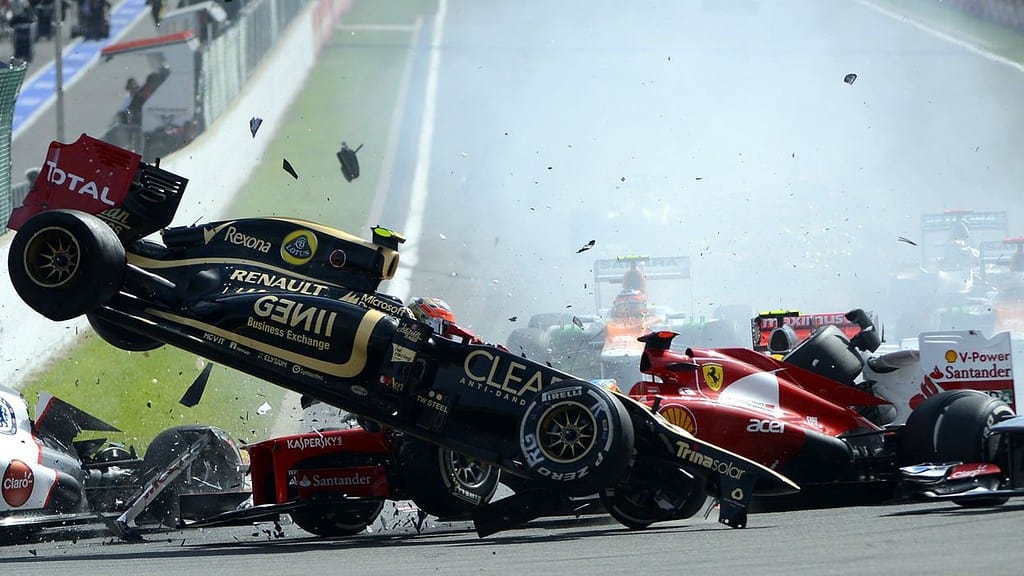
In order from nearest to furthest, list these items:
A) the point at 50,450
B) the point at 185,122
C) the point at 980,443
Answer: the point at 980,443 → the point at 50,450 → the point at 185,122

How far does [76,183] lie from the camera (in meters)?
9.89

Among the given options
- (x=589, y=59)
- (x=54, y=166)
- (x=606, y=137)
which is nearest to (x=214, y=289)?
(x=54, y=166)

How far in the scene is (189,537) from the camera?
11.0m

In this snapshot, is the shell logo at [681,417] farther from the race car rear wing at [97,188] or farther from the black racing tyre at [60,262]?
the black racing tyre at [60,262]

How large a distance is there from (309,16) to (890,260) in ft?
59.4

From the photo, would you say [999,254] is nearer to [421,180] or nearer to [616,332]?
[616,332]

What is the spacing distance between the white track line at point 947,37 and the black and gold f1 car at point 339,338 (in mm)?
28081

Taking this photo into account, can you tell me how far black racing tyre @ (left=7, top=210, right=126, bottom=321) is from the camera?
9.20 metres

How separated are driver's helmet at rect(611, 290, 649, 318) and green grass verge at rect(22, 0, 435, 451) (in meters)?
4.67

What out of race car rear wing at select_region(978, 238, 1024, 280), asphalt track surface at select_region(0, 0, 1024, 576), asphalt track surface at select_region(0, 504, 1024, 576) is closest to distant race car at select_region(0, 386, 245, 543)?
asphalt track surface at select_region(0, 504, 1024, 576)

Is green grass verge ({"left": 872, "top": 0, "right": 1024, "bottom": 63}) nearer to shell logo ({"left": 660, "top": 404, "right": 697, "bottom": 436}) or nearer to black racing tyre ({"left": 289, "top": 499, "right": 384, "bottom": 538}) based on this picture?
shell logo ({"left": 660, "top": 404, "right": 697, "bottom": 436})

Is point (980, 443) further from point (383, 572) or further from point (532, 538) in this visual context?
point (383, 572)

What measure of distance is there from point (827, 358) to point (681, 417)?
166 cm

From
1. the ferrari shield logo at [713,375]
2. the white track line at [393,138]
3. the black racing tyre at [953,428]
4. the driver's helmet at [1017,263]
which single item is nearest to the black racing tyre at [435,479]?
the ferrari shield logo at [713,375]
